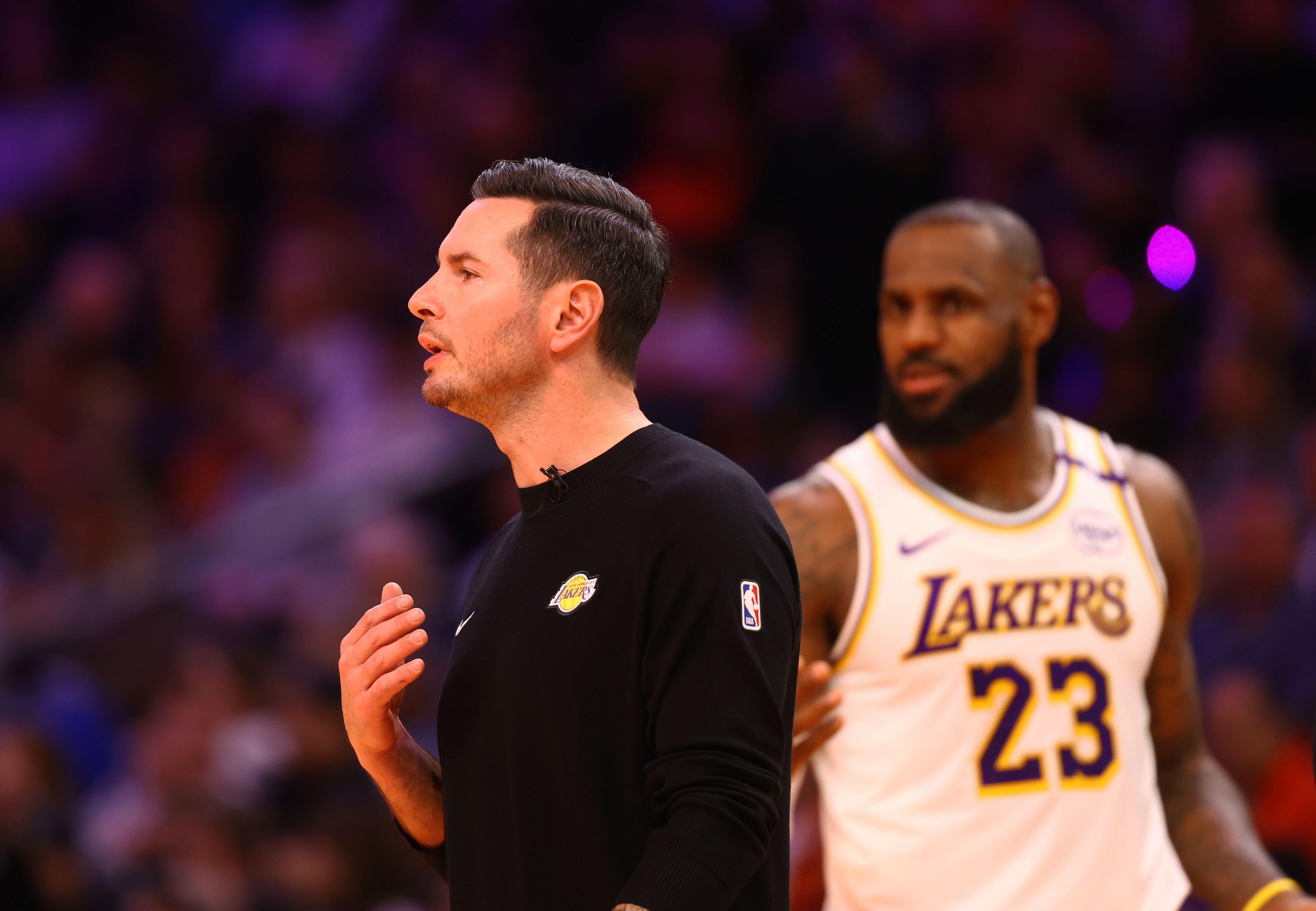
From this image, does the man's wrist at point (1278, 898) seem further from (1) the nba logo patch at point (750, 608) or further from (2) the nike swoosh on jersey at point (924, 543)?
(1) the nba logo patch at point (750, 608)

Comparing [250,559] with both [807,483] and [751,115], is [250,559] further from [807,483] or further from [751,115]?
[807,483]

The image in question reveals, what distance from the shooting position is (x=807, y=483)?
3.77 meters

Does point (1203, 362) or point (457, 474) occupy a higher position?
point (1203, 362)

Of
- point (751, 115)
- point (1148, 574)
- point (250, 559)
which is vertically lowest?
point (250, 559)

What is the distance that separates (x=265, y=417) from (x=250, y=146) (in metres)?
2.04

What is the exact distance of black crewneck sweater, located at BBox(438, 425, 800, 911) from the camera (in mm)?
2172

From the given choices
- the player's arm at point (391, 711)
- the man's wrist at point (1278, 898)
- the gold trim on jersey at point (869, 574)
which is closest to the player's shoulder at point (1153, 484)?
the gold trim on jersey at point (869, 574)

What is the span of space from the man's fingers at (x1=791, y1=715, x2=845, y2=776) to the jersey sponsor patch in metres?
0.72

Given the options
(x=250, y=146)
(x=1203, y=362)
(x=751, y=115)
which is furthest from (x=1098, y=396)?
(x=250, y=146)

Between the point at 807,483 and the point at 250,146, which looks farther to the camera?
the point at 250,146

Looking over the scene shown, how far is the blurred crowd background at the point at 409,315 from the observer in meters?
6.09

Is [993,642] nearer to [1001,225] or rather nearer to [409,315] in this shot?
[1001,225]

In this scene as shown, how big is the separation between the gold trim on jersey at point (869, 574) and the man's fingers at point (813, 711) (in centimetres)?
11

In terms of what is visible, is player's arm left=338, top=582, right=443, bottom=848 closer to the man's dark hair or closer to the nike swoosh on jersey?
the man's dark hair
